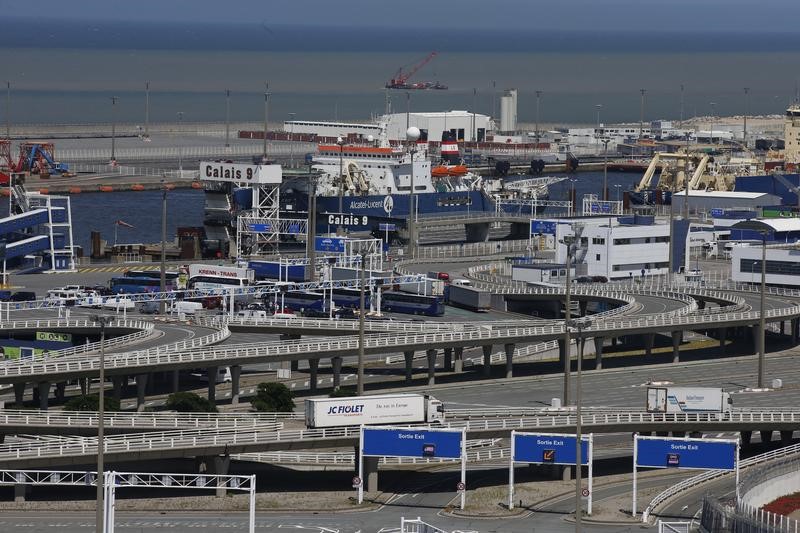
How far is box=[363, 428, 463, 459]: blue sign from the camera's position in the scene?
6022cm

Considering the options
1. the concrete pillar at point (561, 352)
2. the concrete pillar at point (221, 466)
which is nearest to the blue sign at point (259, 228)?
the concrete pillar at point (561, 352)

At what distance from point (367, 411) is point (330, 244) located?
195ft

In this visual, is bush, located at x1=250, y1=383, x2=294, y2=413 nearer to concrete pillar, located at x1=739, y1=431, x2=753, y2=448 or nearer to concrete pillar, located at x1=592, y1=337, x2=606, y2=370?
concrete pillar, located at x1=739, y1=431, x2=753, y2=448

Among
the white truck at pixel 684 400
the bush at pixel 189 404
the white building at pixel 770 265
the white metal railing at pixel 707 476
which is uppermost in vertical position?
the white building at pixel 770 265

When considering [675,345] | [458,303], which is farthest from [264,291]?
[675,345]

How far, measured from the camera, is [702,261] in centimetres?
12481

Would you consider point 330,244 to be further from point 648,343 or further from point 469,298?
point 648,343

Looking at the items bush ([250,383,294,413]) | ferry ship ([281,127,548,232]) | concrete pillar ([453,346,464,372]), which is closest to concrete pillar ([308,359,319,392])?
concrete pillar ([453,346,464,372])

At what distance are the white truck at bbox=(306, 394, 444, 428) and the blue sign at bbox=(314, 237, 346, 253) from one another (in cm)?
5791

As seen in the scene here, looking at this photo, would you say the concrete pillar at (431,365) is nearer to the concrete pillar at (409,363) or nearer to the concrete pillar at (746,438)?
the concrete pillar at (409,363)

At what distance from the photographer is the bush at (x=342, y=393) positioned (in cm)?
6775

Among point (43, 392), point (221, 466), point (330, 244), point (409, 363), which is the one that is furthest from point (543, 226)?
point (221, 466)

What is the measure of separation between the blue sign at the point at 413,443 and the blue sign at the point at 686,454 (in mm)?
6265

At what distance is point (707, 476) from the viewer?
204 ft
